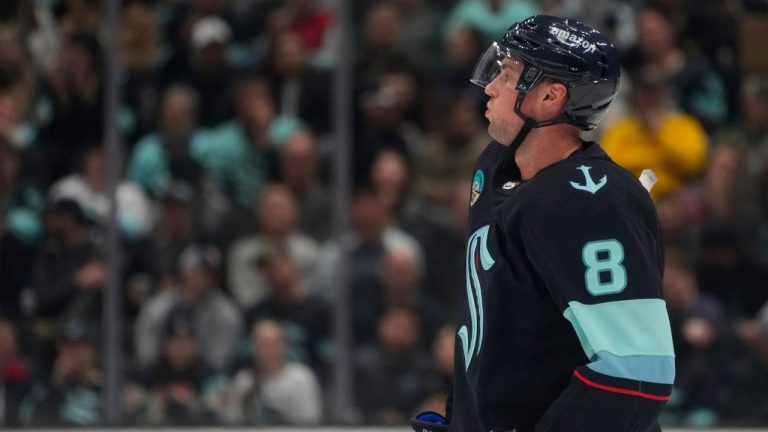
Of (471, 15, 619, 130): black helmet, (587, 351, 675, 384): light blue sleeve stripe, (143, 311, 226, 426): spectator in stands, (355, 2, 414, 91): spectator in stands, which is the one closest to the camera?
(587, 351, 675, 384): light blue sleeve stripe

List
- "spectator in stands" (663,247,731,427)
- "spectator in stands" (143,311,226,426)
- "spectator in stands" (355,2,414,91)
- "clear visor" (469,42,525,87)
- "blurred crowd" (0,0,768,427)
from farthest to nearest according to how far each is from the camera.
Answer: "spectator in stands" (355,2,414,91) < "blurred crowd" (0,0,768,427) < "spectator in stands" (143,311,226,426) < "spectator in stands" (663,247,731,427) < "clear visor" (469,42,525,87)

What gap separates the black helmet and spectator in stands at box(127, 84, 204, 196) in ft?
8.88

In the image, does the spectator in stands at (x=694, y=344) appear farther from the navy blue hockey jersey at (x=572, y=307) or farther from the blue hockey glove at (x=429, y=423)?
the navy blue hockey jersey at (x=572, y=307)

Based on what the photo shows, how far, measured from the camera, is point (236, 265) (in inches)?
172

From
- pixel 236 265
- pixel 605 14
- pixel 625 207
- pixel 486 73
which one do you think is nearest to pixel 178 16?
pixel 236 265

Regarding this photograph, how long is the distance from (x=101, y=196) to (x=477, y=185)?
2.52m

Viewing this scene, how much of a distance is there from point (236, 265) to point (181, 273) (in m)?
0.19

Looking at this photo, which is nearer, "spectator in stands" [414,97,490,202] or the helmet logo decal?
the helmet logo decal

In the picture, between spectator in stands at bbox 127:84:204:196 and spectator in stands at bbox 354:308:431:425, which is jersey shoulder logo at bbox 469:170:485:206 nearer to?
spectator in stands at bbox 354:308:431:425

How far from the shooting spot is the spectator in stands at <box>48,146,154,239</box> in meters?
4.30

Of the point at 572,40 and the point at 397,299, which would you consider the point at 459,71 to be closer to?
the point at 397,299

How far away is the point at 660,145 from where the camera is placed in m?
4.21

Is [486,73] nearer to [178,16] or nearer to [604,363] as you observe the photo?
[604,363]

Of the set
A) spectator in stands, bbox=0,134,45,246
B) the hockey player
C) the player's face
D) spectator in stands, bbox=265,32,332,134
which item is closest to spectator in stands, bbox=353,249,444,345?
spectator in stands, bbox=265,32,332,134
